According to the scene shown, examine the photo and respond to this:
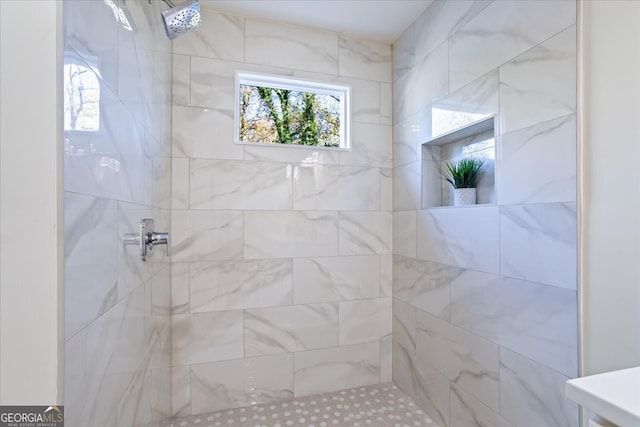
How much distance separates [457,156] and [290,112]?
1151mm

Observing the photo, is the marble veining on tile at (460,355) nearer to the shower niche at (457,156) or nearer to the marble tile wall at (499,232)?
the marble tile wall at (499,232)

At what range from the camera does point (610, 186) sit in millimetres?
982

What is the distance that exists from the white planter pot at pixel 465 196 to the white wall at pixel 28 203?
1.66 meters

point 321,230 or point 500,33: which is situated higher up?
point 500,33

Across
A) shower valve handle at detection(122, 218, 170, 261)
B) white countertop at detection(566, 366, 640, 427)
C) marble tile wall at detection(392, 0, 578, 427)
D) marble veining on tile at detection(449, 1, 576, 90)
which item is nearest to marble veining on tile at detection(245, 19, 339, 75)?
marble tile wall at detection(392, 0, 578, 427)

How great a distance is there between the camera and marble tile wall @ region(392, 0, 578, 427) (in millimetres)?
1117

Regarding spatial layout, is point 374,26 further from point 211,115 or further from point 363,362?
point 363,362

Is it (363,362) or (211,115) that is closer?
(211,115)

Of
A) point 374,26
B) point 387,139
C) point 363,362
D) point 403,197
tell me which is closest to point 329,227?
point 403,197

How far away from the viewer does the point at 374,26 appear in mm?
2062

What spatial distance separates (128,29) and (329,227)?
1484mm

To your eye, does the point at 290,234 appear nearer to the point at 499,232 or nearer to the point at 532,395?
the point at 499,232

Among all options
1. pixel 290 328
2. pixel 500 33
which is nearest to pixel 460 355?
pixel 290 328

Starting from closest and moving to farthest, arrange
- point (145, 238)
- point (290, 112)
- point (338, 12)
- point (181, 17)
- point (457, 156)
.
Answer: point (145, 238)
point (181, 17)
point (457, 156)
point (338, 12)
point (290, 112)
